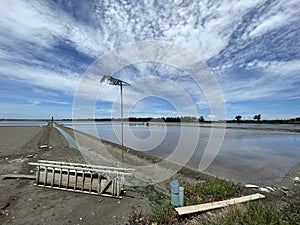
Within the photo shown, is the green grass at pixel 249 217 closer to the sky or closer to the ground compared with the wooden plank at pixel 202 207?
closer to the sky

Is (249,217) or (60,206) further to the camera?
(60,206)

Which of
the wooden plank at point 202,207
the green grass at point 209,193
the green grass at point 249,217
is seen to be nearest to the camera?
the green grass at point 249,217

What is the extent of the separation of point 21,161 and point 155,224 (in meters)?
10.2

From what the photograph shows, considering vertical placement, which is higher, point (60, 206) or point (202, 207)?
point (202, 207)

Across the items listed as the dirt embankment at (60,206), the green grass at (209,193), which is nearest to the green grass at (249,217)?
the green grass at (209,193)

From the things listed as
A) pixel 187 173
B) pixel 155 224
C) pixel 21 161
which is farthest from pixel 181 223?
pixel 21 161

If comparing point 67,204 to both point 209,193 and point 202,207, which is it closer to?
point 202,207

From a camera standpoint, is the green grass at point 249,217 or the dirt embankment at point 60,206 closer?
the green grass at point 249,217

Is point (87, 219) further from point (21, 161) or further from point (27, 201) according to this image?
point (21, 161)

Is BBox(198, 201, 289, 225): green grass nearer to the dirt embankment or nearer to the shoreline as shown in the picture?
the shoreline

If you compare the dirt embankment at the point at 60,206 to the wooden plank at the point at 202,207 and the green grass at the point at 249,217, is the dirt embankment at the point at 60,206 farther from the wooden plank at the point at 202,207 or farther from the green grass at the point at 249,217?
the green grass at the point at 249,217

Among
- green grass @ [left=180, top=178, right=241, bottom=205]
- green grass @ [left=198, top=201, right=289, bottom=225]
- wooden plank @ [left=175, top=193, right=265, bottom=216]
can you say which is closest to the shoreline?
green grass @ [left=180, top=178, right=241, bottom=205]

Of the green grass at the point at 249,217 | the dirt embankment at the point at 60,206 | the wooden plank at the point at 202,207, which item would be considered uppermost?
the green grass at the point at 249,217

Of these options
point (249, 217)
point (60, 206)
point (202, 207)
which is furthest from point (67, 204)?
point (249, 217)
